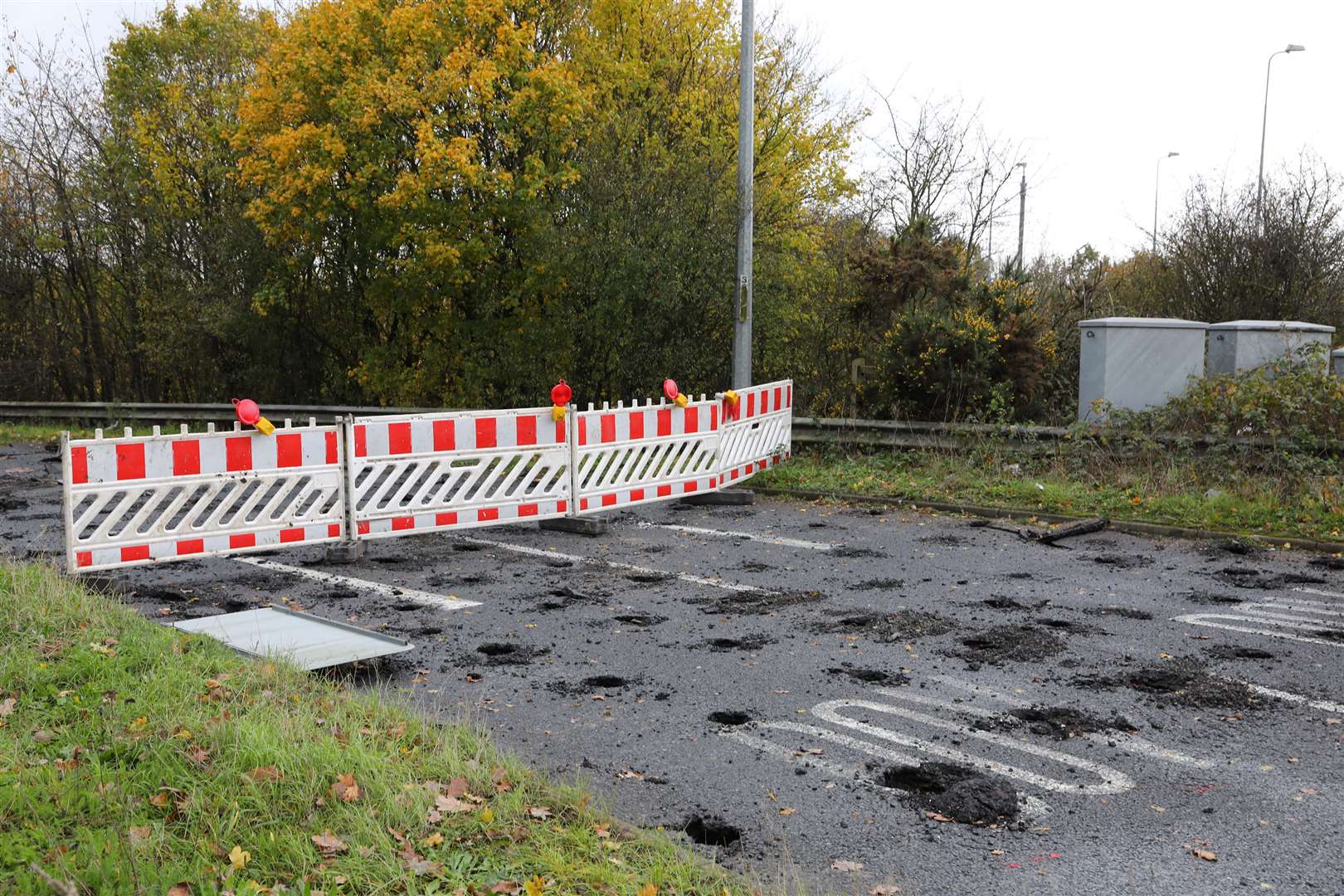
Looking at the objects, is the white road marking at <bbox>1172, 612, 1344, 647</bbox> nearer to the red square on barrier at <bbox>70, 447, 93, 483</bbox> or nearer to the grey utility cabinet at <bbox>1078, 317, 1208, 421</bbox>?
the grey utility cabinet at <bbox>1078, 317, 1208, 421</bbox>

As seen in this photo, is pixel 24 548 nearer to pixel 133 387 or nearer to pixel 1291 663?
pixel 1291 663

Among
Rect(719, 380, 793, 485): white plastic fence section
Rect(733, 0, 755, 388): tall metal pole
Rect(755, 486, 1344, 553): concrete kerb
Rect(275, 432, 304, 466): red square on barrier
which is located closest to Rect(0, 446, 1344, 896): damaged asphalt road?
Rect(755, 486, 1344, 553): concrete kerb

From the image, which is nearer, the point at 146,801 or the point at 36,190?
the point at 146,801

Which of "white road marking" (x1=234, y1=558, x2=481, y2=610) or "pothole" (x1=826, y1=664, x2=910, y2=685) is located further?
"white road marking" (x1=234, y1=558, x2=481, y2=610)

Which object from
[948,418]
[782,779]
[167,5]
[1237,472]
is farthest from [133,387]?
[782,779]

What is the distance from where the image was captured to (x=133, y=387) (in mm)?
27984

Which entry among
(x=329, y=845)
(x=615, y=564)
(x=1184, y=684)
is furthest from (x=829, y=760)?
(x=615, y=564)

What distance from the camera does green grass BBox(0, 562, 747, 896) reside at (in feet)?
12.0

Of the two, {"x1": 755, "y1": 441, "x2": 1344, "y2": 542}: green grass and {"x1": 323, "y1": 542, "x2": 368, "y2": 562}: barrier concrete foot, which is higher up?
{"x1": 755, "y1": 441, "x2": 1344, "y2": 542}: green grass

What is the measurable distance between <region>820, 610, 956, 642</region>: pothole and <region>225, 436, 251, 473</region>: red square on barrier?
16.0 feet

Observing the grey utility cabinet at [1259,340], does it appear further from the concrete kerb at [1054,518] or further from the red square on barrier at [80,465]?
the red square on barrier at [80,465]

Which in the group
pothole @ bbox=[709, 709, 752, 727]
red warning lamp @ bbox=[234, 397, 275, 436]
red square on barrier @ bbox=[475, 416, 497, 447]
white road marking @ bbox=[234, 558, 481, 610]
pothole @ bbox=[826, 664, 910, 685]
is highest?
red warning lamp @ bbox=[234, 397, 275, 436]

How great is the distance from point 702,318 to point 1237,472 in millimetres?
7601

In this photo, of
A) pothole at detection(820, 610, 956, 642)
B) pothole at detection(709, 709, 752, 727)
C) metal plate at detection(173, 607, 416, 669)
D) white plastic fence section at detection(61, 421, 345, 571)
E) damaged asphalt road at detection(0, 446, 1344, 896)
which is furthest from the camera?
white plastic fence section at detection(61, 421, 345, 571)
